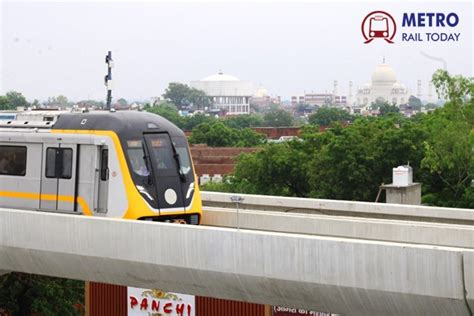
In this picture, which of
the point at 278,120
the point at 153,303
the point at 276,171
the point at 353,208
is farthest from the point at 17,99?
the point at 353,208

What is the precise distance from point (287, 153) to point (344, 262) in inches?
1257

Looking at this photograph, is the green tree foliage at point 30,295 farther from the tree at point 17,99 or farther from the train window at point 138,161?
the tree at point 17,99

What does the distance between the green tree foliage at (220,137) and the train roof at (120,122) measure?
70.2 meters

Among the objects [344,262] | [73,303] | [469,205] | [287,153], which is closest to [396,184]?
[469,205]

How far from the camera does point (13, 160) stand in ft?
64.3

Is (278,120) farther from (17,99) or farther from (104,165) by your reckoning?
(104,165)

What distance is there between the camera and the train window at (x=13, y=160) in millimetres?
19344

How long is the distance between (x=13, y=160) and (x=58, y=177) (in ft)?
4.94

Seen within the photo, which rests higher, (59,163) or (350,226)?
(59,163)

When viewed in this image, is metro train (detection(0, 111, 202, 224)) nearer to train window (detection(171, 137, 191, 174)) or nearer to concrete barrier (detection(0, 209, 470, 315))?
train window (detection(171, 137, 191, 174))

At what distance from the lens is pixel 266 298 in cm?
1473

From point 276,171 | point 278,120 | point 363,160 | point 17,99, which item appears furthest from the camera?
point 278,120

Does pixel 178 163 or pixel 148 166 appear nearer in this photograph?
pixel 148 166

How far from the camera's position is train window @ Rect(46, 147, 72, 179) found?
1845cm
